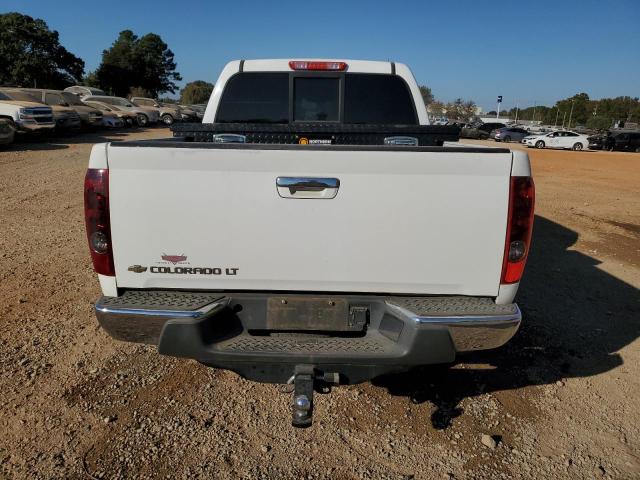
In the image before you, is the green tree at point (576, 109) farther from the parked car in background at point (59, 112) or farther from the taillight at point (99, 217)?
the taillight at point (99, 217)

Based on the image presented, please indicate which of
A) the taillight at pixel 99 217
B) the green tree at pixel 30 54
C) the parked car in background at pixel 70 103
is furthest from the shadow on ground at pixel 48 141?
the green tree at pixel 30 54

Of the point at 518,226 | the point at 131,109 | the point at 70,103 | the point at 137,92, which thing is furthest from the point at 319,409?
the point at 137,92

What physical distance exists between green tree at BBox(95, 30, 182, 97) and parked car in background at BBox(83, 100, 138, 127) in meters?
45.2

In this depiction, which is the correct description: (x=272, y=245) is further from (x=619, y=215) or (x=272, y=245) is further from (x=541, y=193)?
(x=541, y=193)

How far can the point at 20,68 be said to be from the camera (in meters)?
54.5

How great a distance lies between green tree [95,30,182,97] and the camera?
2717 inches

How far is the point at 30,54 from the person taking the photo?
5606 centimetres

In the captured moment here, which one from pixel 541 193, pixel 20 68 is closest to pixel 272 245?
pixel 541 193

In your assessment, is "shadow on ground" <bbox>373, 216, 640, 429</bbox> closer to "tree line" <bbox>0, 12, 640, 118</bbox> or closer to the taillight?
the taillight

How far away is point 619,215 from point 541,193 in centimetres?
283

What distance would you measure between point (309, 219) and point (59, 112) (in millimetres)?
20778

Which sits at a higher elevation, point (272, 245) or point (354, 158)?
point (354, 158)

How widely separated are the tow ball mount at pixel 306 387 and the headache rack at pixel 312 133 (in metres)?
2.17

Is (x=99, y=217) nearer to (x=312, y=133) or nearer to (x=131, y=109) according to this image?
(x=312, y=133)
